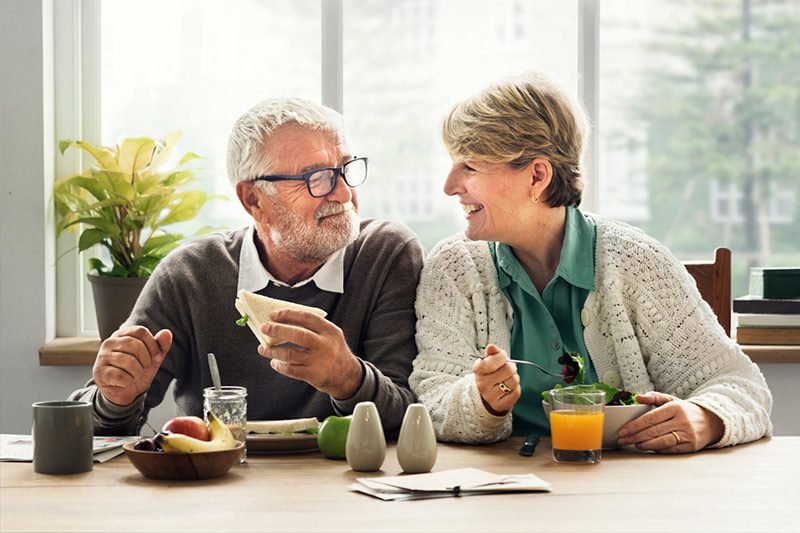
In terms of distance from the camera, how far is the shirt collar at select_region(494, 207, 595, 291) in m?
1.98

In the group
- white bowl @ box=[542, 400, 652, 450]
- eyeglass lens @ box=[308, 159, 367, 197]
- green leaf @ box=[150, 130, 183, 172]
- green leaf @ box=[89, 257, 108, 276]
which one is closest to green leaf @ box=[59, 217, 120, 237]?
green leaf @ box=[89, 257, 108, 276]

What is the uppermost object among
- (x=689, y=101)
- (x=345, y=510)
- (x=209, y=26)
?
(x=209, y=26)

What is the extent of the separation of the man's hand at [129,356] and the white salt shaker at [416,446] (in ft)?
1.70

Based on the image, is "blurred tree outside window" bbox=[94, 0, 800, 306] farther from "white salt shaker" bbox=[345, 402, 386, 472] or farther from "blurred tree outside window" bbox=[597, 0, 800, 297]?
"white salt shaker" bbox=[345, 402, 386, 472]

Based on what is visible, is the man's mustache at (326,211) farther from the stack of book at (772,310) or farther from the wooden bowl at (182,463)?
the stack of book at (772,310)

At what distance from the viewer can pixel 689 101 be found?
3178 mm

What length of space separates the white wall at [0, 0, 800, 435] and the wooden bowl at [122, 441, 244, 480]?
5.20 feet

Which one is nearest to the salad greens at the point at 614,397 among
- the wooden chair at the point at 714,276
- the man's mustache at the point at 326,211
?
the man's mustache at the point at 326,211

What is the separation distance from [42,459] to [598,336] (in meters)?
1.18

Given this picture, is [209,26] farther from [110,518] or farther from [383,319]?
[110,518]

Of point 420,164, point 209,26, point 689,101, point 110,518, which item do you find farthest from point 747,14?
point 110,518

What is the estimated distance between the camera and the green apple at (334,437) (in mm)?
1595

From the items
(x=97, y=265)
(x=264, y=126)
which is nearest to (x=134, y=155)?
(x=97, y=265)

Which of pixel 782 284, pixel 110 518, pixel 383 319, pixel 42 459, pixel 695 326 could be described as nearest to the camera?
pixel 110 518
